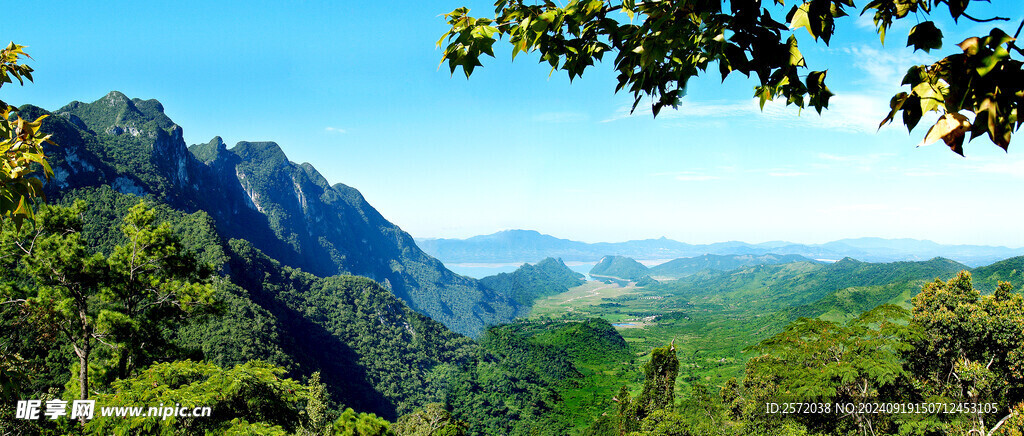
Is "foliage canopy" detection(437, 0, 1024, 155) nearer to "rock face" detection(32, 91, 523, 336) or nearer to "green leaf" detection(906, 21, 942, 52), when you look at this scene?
"green leaf" detection(906, 21, 942, 52)

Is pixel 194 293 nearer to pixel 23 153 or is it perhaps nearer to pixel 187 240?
pixel 23 153

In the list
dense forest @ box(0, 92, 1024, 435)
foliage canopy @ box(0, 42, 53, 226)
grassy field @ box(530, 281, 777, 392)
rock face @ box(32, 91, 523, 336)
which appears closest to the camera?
foliage canopy @ box(0, 42, 53, 226)

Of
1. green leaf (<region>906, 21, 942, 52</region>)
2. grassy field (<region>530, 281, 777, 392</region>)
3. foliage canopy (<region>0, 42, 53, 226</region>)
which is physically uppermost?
green leaf (<region>906, 21, 942, 52</region>)

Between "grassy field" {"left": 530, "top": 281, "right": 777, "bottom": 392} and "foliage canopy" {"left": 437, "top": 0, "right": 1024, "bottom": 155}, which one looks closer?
A: "foliage canopy" {"left": 437, "top": 0, "right": 1024, "bottom": 155}

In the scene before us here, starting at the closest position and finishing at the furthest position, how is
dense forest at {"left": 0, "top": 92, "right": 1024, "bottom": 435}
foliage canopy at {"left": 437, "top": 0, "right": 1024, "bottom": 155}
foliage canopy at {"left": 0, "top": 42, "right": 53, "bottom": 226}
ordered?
foliage canopy at {"left": 437, "top": 0, "right": 1024, "bottom": 155} < foliage canopy at {"left": 0, "top": 42, "right": 53, "bottom": 226} < dense forest at {"left": 0, "top": 92, "right": 1024, "bottom": 435}

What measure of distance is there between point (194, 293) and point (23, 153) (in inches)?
429

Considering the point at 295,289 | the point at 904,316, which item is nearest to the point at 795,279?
the point at 295,289

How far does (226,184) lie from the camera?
149m

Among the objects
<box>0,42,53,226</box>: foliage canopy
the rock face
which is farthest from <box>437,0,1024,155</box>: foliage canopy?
the rock face

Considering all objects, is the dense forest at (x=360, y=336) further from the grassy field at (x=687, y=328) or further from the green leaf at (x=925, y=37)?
the green leaf at (x=925, y=37)

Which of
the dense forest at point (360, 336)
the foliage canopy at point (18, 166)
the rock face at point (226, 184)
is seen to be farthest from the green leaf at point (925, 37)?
the rock face at point (226, 184)

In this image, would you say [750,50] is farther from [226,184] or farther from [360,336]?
[226,184]

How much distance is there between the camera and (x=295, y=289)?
9044cm

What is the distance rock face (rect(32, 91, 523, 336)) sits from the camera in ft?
285
